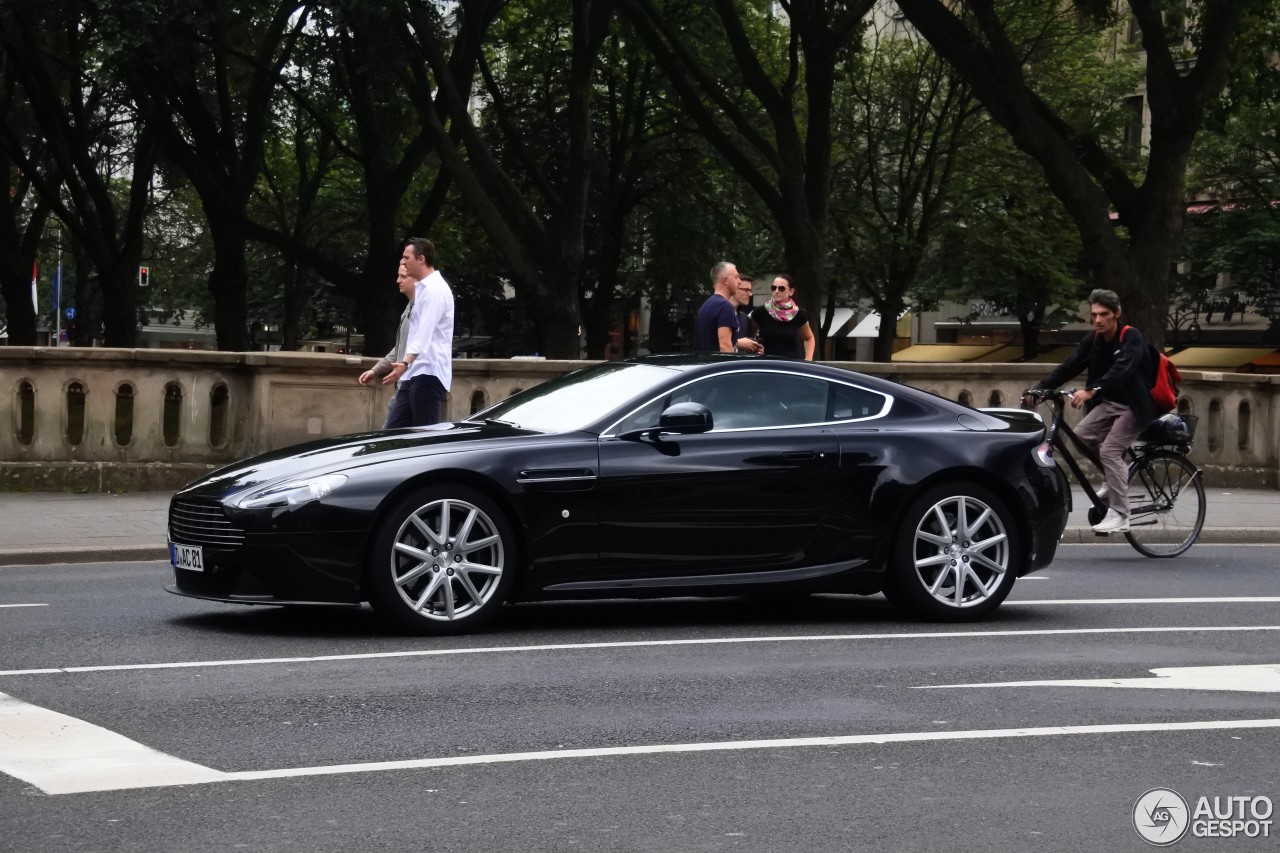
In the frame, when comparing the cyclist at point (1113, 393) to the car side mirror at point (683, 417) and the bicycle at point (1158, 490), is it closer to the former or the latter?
the bicycle at point (1158, 490)

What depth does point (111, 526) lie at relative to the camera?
1352 centimetres

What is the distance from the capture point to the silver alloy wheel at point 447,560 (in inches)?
332

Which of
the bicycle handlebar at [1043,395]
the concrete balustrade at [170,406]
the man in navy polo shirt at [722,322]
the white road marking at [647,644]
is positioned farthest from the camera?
the concrete balustrade at [170,406]

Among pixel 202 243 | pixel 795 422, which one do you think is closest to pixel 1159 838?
pixel 795 422

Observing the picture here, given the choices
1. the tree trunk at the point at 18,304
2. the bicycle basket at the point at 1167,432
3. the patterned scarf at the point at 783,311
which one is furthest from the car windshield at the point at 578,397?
the tree trunk at the point at 18,304

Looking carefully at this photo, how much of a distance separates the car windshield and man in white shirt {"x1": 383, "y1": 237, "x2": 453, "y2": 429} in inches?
79.7

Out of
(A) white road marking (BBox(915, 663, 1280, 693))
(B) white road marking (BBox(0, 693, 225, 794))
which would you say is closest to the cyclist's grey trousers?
(A) white road marking (BBox(915, 663, 1280, 693))

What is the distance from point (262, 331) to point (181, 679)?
7804 centimetres

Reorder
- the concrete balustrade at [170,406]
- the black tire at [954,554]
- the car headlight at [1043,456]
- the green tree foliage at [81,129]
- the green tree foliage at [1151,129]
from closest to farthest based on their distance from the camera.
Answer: the black tire at [954,554] → the car headlight at [1043,456] → the concrete balustrade at [170,406] → the green tree foliage at [1151,129] → the green tree foliage at [81,129]

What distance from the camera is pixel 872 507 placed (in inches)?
367

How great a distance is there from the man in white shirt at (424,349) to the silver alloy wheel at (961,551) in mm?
3615

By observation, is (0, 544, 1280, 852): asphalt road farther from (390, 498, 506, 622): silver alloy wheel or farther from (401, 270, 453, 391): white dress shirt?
(401, 270, 453, 391): white dress shirt

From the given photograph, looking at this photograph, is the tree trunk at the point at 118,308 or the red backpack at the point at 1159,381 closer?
the red backpack at the point at 1159,381

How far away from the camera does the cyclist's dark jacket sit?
13.0m
